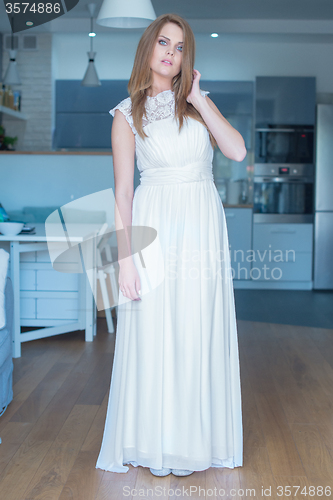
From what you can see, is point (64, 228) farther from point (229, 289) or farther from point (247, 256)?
point (247, 256)

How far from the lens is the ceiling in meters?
4.85

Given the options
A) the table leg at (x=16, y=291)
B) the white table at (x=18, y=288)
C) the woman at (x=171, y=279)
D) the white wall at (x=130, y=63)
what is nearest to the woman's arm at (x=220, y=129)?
the woman at (x=171, y=279)

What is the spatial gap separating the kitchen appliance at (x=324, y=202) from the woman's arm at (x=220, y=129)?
13.8 feet

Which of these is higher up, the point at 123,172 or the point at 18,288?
the point at 123,172

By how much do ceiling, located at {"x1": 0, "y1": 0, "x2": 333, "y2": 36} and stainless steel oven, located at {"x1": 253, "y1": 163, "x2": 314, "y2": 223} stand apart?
147cm

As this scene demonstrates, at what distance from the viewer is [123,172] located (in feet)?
5.20

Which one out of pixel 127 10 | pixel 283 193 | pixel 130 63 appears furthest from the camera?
pixel 130 63

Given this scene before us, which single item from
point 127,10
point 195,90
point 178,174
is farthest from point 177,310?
point 127,10

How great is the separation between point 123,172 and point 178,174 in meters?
0.17

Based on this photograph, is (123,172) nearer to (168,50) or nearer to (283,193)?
(168,50)

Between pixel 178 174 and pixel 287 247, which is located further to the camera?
pixel 287 247

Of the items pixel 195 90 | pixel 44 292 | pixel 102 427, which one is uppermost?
pixel 195 90

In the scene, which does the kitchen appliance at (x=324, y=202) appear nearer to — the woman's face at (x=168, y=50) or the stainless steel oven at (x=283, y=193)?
the stainless steel oven at (x=283, y=193)

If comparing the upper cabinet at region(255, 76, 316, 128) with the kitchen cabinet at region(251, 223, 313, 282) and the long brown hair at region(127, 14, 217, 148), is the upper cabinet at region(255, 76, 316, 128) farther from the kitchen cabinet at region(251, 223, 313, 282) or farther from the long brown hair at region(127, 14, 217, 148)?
the long brown hair at region(127, 14, 217, 148)
